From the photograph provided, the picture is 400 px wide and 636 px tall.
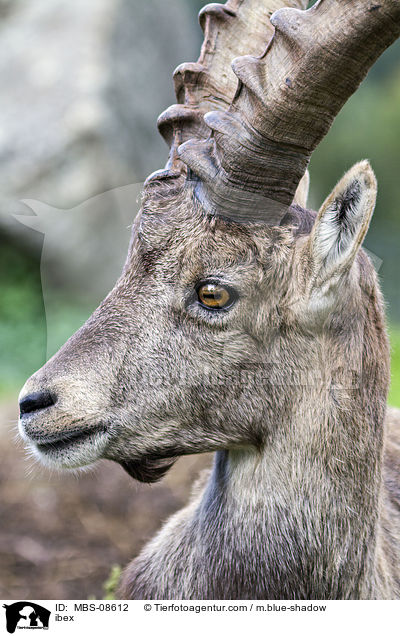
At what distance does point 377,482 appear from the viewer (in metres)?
1.88

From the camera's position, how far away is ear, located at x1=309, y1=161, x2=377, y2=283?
1554mm

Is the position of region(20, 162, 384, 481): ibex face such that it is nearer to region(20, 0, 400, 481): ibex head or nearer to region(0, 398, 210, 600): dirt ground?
→ region(20, 0, 400, 481): ibex head

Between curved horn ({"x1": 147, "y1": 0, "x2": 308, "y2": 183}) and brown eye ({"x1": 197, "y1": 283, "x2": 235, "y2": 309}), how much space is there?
1.79 feet

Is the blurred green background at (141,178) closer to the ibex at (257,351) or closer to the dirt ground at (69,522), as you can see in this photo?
the ibex at (257,351)

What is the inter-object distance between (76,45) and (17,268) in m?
0.94

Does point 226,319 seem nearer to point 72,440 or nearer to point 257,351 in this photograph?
point 257,351

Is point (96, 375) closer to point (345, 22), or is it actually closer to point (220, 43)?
point (345, 22)

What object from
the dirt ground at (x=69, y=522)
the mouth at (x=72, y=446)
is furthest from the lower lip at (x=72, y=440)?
the dirt ground at (x=69, y=522)

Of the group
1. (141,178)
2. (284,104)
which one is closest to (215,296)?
(284,104)
